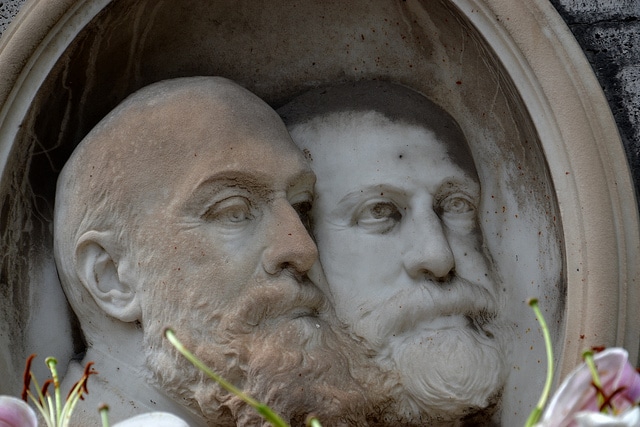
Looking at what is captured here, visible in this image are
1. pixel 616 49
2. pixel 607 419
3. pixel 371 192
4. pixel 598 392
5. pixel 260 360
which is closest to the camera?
pixel 607 419

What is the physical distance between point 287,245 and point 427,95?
1.61 feet

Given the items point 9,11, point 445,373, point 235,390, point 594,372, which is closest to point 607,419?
point 594,372

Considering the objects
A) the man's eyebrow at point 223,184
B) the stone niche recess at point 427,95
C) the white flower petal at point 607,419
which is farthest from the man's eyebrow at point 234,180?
the white flower petal at point 607,419

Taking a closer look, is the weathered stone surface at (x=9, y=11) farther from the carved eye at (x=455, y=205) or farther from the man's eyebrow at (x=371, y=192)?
the carved eye at (x=455, y=205)

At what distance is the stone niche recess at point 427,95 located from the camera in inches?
85.0

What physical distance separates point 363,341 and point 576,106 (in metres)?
0.59

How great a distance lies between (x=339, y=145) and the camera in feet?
8.23

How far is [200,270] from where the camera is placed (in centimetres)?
227

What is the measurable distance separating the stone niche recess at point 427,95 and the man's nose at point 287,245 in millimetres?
388

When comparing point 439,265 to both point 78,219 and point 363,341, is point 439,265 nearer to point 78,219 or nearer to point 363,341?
point 363,341

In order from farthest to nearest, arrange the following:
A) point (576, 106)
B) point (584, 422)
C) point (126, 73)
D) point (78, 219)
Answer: point (126, 73) < point (78, 219) < point (576, 106) < point (584, 422)

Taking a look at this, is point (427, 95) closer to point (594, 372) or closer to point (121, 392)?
point (121, 392)

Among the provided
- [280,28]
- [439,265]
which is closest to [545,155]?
[439,265]

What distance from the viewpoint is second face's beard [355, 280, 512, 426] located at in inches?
91.7
